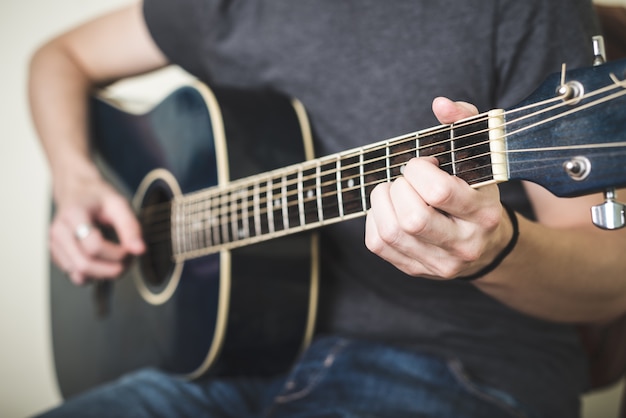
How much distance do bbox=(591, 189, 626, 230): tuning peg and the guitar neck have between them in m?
0.08

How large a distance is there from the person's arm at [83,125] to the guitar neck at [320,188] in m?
0.16

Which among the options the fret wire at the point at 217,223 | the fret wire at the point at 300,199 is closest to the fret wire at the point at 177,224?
the fret wire at the point at 217,223

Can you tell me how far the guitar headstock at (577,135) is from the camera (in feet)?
1.62

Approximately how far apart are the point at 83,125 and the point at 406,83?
2.35 ft

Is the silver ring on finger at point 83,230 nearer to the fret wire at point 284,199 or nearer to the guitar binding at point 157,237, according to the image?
the guitar binding at point 157,237

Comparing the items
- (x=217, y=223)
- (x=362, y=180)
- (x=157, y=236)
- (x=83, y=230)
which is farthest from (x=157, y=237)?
(x=362, y=180)

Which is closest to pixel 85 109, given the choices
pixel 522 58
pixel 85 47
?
pixel 85 47

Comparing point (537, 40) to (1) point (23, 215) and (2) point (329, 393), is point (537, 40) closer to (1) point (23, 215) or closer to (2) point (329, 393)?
(2) point (329, 393)

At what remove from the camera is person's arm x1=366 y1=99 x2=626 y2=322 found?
55cm

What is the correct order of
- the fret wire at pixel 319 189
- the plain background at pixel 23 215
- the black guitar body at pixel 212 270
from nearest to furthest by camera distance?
the fret wire at pixel 319 189 < the black guitar body at pixel 212 270 < the plain background at pixel 23 215

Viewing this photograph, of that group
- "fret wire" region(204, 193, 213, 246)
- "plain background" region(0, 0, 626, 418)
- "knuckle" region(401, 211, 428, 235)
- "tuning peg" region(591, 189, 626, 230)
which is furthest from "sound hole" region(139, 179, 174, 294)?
"plain background" region(0, 0, 626, 418)

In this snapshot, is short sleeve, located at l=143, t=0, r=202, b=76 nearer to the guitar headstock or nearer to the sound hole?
the sound hole

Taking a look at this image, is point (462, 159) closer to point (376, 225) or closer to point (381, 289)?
point (376, 225)

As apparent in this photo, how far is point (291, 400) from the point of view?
0.93 metres
